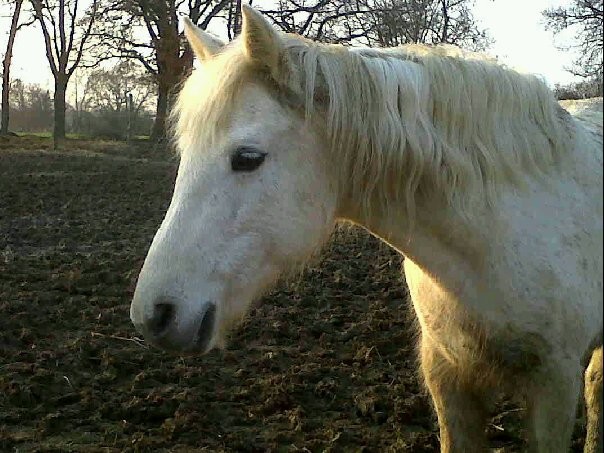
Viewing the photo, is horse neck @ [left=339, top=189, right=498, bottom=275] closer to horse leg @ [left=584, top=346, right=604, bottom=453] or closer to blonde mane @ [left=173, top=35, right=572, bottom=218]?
blonde mane @ [left=173, top=35, right=572, bottom=218]

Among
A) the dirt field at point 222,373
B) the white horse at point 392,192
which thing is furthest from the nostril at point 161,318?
the dirt field at point 222,373

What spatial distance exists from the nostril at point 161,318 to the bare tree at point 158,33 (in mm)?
22604

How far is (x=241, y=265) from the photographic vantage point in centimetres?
190

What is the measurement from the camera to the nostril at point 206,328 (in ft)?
6.08

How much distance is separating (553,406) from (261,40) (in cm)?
139

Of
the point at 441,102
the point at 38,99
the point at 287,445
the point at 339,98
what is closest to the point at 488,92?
the point at 441,102

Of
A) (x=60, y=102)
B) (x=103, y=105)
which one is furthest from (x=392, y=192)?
(x=103, y=105)

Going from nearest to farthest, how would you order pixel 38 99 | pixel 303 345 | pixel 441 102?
pixel 441 102 → pixel 303 345 → pixel 38 99

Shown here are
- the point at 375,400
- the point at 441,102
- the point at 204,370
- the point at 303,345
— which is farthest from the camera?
the point at 303,345

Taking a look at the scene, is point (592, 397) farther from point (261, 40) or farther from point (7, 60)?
point (7, 60)

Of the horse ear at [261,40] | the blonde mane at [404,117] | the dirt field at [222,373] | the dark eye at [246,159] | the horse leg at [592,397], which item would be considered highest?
the horse ear at [261,40]

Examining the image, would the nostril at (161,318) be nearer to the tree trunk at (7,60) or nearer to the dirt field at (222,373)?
the dirt field at (222,373)

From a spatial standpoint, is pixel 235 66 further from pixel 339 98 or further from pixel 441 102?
pixel 441 102

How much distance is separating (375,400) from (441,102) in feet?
6.23
